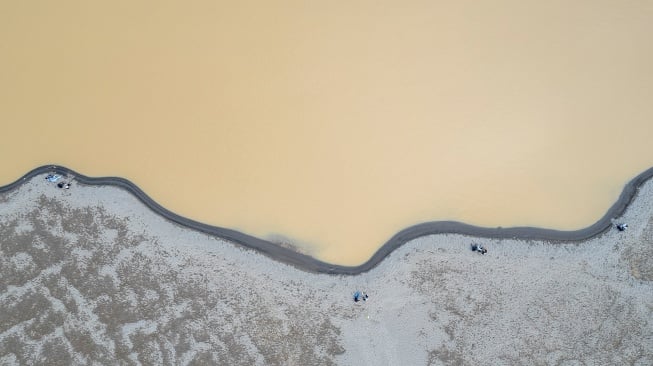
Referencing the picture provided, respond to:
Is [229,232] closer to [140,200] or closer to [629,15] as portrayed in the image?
[140,200]

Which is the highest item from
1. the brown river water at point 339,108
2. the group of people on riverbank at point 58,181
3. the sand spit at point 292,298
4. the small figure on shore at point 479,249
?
the brown river water at point 339,108

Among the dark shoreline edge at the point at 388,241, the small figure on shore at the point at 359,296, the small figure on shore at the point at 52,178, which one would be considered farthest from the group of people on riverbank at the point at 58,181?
the small figure on shore at the point at 359,296

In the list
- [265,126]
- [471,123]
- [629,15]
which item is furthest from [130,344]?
[629,15]

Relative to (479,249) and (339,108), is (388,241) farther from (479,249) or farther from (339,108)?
(339,108)

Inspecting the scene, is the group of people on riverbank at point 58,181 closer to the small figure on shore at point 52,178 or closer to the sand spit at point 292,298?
the small figure on shore at point 52,178

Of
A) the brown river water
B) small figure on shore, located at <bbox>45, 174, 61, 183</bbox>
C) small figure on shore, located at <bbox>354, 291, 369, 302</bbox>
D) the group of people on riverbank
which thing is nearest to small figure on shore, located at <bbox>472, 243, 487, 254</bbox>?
the brown river water

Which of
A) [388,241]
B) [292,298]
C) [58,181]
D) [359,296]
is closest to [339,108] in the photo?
[388,241]
